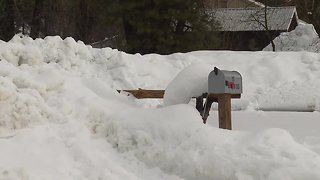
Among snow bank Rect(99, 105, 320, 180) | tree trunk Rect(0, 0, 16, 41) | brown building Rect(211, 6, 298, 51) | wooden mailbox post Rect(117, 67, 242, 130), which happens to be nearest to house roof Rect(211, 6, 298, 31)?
brown building Rect(211, 6, 298, 51)

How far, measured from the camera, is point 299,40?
3300 centimetres

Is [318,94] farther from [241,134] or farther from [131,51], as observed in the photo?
[131,51]

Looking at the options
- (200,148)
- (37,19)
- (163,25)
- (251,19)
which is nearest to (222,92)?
(200,148)

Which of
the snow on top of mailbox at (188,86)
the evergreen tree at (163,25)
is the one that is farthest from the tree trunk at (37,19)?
the snow on top of mailbox at (188,86)

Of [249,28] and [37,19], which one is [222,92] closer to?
[37,19]

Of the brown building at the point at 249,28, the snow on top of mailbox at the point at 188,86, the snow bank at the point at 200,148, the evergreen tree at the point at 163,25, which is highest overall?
the snow on top of mailbox at the point at 188,86

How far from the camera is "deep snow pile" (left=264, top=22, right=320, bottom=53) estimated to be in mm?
31341

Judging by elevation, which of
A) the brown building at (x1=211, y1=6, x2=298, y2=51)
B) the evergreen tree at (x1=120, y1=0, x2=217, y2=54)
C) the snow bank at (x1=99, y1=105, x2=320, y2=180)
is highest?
the snow bank at (x1=99, y1=105, x2=320, y2=180)

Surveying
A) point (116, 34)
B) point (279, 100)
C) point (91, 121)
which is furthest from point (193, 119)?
point (116, 34)

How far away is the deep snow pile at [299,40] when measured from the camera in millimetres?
31341

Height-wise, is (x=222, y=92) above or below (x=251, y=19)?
above

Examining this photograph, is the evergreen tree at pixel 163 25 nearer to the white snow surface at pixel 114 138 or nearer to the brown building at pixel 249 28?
the white snow surface at pixel 114 138

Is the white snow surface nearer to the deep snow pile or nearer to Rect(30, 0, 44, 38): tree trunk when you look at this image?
Rect(30, 0, 44, 38): tree trunk

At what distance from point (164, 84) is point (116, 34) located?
513 inches
